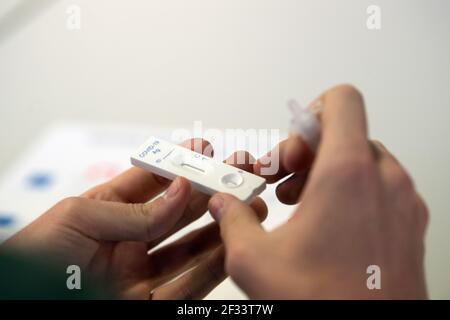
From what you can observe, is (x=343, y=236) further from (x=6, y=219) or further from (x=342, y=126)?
(x=6, y=219)

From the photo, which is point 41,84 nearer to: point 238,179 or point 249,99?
point 249,99

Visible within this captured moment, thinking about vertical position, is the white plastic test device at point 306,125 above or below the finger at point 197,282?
above

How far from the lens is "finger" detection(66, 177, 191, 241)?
58 centimetres

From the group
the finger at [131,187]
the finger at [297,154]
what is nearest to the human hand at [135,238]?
the finger at [131,187]

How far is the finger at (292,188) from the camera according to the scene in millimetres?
633

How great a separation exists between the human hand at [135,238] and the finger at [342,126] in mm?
206

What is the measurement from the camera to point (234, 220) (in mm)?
487

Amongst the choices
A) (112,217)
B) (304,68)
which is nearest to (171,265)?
(112,217)

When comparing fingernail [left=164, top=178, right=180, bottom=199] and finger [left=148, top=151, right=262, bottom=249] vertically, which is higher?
fingernail [left=164, top=178, right=180, bottom=199]

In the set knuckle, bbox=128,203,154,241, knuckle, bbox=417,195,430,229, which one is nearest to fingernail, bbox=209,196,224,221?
knuckle, bbox=128,203,154,241

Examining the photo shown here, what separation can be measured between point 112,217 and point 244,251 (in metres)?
0.22

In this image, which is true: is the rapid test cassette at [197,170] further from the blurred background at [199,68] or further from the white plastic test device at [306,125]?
the blurred background at [199,68]

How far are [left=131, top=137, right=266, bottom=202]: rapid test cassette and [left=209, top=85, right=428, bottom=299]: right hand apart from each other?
12 centimetres

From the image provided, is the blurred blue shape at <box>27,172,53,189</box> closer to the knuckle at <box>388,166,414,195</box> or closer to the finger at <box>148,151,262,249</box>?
the finger at <box>148,151,262,249</box>
